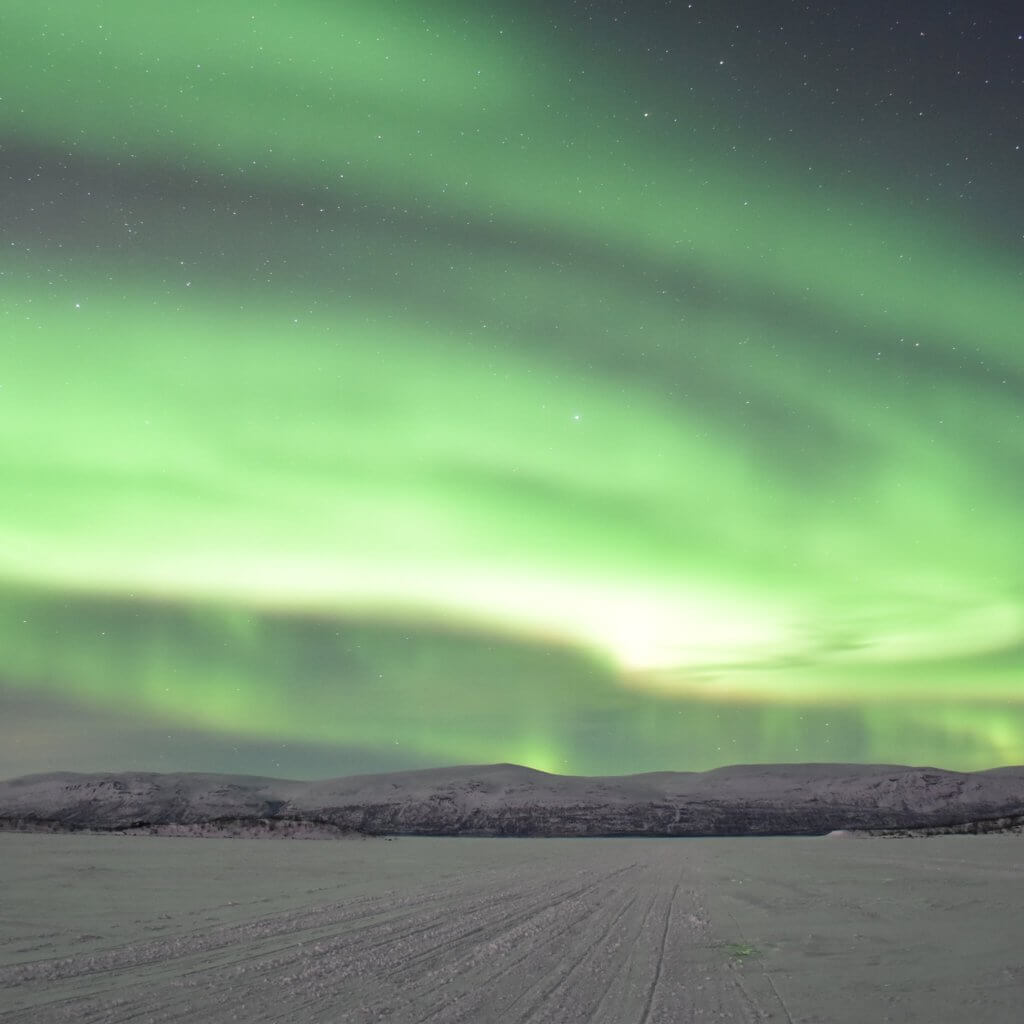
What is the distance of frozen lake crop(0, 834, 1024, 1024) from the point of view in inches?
362

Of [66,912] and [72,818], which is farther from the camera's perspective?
[72,818]

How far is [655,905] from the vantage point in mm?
20250

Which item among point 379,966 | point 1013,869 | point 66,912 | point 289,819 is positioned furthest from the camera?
point 289,819

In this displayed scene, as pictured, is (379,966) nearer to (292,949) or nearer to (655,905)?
(292,949)

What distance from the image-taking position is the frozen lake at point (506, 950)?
9.20 meters

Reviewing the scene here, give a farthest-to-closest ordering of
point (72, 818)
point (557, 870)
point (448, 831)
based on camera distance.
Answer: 1. point (72, 818)
2. point (448, 831)
3. point (557, 870)

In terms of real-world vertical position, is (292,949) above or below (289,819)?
above

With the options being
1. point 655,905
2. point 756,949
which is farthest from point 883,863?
point 756,949

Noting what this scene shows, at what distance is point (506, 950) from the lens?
13.1 m

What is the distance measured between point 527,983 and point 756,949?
463cm

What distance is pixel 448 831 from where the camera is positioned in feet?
537

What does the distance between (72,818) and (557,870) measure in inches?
7092

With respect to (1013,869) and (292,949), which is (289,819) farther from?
(292,949)

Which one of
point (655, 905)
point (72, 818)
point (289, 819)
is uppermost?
point (655, 905)
